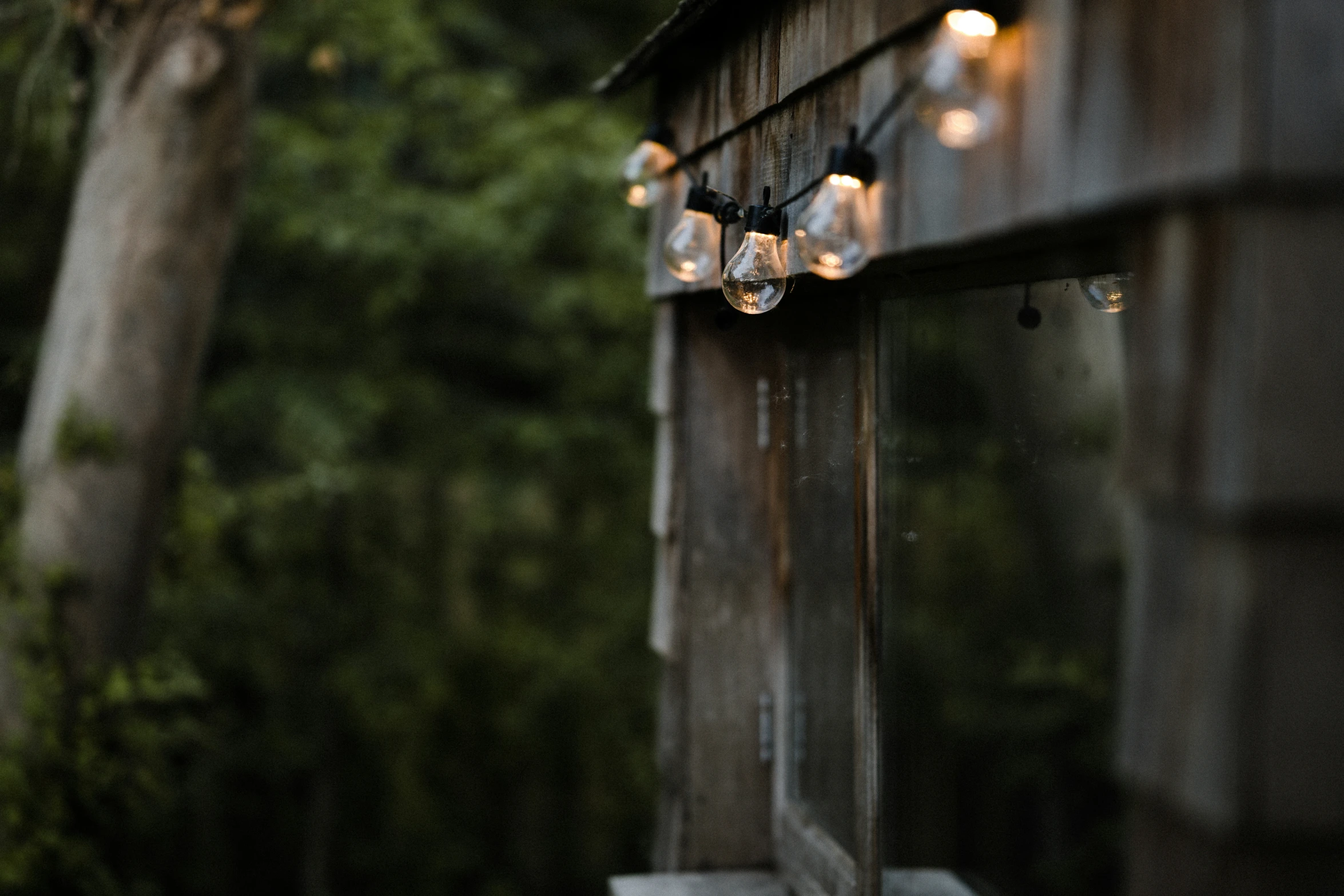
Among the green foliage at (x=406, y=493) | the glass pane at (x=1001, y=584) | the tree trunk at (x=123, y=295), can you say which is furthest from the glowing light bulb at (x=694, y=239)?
the green foliage at (x=406, y=493)

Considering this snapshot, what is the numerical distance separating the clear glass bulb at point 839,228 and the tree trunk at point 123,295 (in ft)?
9.33

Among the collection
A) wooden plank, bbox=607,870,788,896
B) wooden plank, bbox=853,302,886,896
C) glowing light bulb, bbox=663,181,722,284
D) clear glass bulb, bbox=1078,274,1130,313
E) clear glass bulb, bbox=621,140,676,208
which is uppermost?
clear glass bulb, bbox=621,140,676,208

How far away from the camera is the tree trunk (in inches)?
139

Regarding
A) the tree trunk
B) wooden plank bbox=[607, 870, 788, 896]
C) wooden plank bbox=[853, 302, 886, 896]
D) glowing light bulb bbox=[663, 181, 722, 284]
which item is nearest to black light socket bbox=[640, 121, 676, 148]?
glowing light bulb bbox=[663, 181, 722, 284]

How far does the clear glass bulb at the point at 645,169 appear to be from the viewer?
235cm

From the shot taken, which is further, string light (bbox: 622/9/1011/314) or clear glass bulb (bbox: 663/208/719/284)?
clear glass bulb (bbox: 663/208/719/284)

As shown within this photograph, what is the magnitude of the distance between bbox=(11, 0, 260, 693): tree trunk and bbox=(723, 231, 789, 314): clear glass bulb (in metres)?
2.61

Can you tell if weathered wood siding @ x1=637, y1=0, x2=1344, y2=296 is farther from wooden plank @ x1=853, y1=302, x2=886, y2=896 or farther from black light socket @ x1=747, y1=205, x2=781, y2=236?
wooden plank @ x1=853, y1=302, x2=886, y2=896

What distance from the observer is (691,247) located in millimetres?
1884

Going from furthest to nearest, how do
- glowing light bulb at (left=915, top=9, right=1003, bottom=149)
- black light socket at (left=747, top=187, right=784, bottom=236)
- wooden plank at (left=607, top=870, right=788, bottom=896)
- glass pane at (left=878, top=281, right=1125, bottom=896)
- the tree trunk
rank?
the tree trunk, wooden plank at (left=607, top=870, right=788, bottom=896), glass pane at (left=878, top=281, right=1125, bottom=896), black light socket at (left=747, top=187, right=784, bottom=236), glowing light bulb at (left=915, top=9, right=1003, bottom=149)

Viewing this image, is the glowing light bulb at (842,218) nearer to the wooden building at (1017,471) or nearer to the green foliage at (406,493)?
the wooden building at (1017,471)

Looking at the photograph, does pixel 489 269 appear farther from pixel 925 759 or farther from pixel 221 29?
pixel 925 759

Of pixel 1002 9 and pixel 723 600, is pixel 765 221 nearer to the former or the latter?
pixel 1002 9

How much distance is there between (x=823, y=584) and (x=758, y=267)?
803 millimetres
